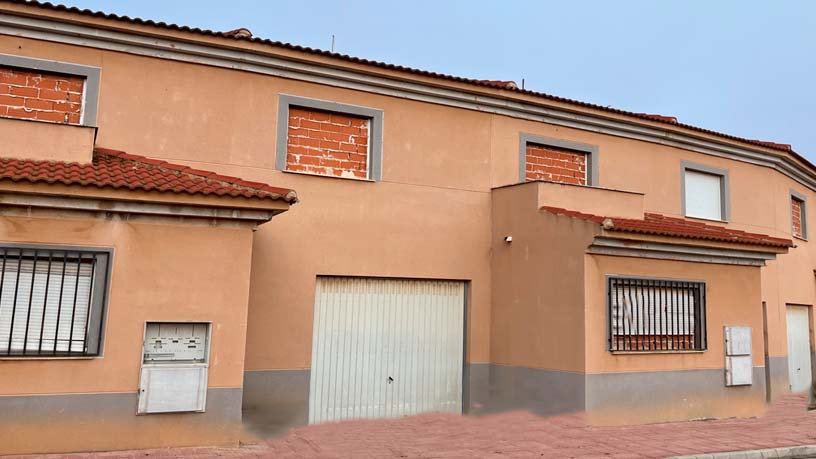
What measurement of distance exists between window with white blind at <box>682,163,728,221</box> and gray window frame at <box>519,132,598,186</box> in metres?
2.50

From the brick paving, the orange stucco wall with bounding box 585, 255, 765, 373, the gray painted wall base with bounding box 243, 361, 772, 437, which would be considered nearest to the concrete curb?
the brick paving

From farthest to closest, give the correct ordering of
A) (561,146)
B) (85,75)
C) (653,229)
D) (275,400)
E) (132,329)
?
(561,146) → (653,229) → (275,400) → (85,75) → (132,329)

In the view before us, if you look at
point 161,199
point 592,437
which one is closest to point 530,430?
point 592,437

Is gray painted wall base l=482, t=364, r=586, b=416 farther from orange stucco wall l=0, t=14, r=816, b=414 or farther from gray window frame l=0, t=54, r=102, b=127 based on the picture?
gray window frame l=0, t=54, r=102, b=127

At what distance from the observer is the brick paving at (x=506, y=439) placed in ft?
25.1

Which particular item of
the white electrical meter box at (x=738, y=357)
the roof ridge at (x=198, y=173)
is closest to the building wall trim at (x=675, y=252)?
the white electrical meter box at (x=738, y=357)

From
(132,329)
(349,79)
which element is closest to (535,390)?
(349,79)

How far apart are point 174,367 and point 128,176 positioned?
2314mm

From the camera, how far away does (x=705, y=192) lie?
1356 cm

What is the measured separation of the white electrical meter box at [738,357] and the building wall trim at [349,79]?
413 cm

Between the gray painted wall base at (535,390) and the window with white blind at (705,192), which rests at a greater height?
the window with white blind at (705,192)

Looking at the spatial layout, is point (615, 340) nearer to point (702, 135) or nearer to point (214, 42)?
point (702, 135)

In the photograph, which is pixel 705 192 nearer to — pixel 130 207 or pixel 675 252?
pixel 675 252

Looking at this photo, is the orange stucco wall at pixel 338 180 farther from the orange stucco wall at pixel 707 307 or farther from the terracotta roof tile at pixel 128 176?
the terracotta roof tile at pixel 128 176
